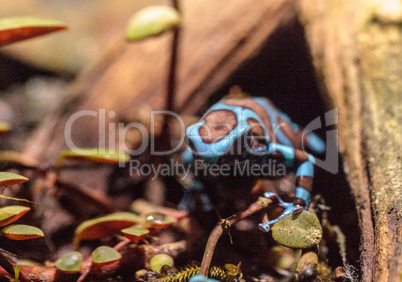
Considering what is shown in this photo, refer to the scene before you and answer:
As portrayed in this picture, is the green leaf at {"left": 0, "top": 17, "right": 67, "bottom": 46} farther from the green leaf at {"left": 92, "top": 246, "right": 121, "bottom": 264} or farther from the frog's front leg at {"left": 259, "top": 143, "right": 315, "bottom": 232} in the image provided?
the frog's front leg at {"left": 259, "top": 143, "right": 315, "bottom": 232}

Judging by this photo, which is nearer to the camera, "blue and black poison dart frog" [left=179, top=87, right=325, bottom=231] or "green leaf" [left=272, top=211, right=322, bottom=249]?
"green leaf" [left=272, top=211, right=322, bottom=249]

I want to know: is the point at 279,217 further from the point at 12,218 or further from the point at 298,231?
the point at 12,218

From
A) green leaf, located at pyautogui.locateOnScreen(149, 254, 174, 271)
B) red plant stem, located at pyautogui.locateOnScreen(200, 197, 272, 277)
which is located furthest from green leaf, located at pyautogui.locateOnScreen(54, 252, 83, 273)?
red plant stem, located at pyautogui.locateOnScreen(200, 197, 272, 277)

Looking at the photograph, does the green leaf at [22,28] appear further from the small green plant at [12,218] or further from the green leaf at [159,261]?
the green leaf at [159,261]

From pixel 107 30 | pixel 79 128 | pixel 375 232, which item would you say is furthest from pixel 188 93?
pixel 107 30

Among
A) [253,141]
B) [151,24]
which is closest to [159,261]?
[253,141]

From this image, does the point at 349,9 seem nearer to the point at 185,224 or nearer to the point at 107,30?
the point at 185,224

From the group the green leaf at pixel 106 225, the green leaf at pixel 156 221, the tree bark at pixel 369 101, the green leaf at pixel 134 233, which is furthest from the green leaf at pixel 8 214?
the tree bark at pixel 369 101
